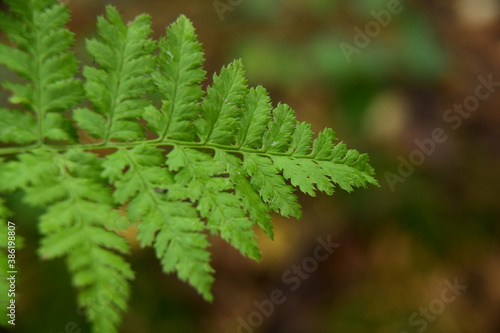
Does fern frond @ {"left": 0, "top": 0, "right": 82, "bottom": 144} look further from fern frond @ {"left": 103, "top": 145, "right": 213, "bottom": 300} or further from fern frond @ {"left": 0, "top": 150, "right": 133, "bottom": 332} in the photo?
fern frond @ {"left": 103, "top": 145, "right": 213, "bottom": 300}

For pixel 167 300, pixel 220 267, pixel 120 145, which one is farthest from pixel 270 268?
pixel 120 145

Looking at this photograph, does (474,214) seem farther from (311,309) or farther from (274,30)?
(274,30)

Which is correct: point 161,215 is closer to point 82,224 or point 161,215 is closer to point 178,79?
point 82,224

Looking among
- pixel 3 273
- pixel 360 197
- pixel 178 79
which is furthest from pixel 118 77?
pixel 360 197

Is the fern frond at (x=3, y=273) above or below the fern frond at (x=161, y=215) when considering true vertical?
below

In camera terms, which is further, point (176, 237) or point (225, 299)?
point (225, 299)

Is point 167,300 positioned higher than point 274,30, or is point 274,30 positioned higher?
point 274,30

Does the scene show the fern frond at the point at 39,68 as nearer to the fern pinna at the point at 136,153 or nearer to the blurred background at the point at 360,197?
the fern pinna at the point at 136,153

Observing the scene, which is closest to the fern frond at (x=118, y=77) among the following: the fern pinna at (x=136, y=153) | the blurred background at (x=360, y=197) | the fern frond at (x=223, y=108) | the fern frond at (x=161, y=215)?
the fern pinna at (x=136, y=153)
